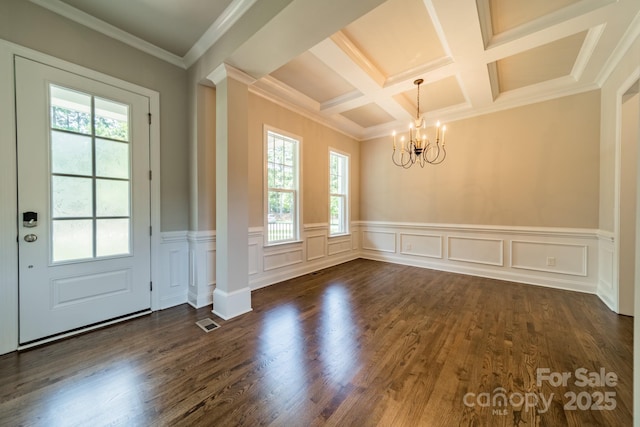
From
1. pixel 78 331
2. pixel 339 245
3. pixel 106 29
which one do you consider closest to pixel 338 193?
pixel 339 245

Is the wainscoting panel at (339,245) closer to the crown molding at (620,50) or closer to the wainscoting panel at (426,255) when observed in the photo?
the wainscoting panel at (426,255)

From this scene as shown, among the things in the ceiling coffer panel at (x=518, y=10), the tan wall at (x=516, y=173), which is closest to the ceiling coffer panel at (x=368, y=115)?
the tan wall at (x=516, y=173)

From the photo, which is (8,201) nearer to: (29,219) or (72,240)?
(29,219)

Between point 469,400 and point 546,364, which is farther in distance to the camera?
point 546,364

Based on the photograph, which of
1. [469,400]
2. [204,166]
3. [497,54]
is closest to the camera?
[469,400]

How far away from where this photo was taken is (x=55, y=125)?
6.68 ft

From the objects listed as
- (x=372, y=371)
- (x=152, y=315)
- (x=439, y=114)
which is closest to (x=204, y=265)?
(x=152, y=315)

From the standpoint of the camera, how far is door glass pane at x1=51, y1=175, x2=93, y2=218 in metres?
2.04

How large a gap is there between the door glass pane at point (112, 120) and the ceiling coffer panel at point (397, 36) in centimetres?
243

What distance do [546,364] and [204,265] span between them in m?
3.32

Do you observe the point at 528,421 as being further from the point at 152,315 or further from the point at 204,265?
the point at 152,315

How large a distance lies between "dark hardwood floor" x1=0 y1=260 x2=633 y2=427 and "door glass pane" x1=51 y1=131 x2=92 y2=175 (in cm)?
152

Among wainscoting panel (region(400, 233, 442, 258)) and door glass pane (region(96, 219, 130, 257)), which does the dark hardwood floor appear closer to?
door glass pane (region(96, 219, 130, 257))

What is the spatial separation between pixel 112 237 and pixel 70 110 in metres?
1.21
